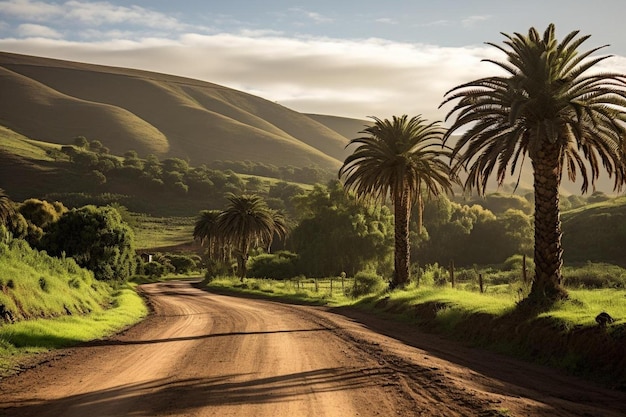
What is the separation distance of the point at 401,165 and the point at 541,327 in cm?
1745

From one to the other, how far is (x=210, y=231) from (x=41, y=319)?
5800 cm

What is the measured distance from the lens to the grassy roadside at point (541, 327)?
12.1 metres

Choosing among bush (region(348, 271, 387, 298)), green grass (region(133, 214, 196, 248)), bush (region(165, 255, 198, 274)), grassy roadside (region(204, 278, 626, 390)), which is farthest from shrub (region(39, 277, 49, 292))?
green grass (region(133, 214, 196, 248))

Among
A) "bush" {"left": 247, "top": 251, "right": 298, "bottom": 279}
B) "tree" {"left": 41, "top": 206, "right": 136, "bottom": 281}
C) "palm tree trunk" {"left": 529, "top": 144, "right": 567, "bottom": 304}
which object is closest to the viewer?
"palm tree trunk" {"left": 529, "top": 144, "right": 567, "bottom": 304}

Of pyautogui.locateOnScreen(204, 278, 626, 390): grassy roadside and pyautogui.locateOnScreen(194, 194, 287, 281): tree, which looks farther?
pyautogui.locateOnScreen(194, 194, 287, 281): tree

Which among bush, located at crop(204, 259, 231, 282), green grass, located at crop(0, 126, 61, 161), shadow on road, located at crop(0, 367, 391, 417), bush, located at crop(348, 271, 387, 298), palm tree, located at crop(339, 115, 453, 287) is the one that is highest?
green grass, located at crop(0, 126, 61, 161)

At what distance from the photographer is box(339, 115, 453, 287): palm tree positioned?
3192 cm

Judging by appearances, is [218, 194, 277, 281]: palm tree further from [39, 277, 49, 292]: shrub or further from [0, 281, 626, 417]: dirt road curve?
[0, 281, 626, 417]: dirt road curve

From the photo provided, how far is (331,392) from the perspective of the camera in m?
9.79

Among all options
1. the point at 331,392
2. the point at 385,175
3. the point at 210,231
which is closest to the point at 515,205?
the point at 210,231

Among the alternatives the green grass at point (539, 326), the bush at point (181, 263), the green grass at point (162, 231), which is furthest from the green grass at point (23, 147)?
the green grass at point (539, 326)

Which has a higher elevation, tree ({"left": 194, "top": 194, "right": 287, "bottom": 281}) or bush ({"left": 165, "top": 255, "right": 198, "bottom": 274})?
tree ({"left": 194, "top": 194, "right": 287, "bottom": 281})

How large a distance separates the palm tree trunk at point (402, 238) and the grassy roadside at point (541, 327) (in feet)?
19.9

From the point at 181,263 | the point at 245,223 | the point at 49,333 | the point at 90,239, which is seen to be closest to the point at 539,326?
the point at 49,333
